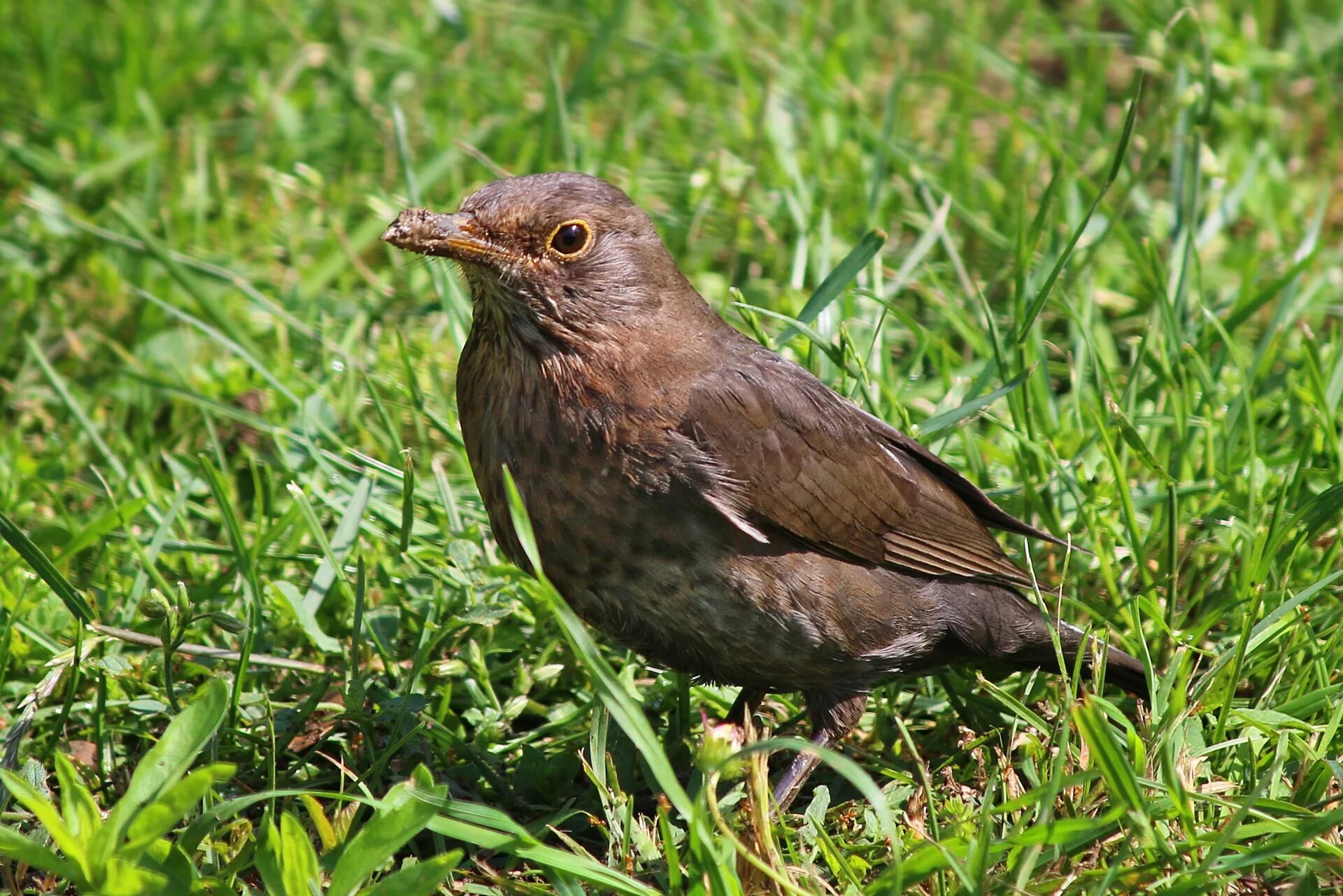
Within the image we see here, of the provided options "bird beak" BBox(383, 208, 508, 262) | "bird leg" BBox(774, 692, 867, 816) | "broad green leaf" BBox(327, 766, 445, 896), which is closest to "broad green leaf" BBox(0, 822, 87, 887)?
"broad green leaf" BBox(327, 766, 445, 896)

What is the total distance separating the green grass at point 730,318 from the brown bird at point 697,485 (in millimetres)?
223

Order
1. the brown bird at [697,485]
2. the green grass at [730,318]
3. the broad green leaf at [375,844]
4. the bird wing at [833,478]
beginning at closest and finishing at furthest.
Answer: the broad green leaf at [375,844] → the green grass at [730,318] → the brown bird at [697,485] → the bird wing at [833,478]

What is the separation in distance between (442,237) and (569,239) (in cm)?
31

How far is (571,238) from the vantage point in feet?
11.9

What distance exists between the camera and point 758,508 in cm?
352

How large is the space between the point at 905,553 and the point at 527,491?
97 cm

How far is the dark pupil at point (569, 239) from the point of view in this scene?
142 inches

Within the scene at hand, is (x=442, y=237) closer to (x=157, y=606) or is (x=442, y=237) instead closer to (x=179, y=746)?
(x=157, y=606)

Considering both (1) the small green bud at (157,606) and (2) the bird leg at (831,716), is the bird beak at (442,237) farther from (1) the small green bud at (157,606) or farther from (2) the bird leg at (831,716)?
(2) the bird leg at (831,716)

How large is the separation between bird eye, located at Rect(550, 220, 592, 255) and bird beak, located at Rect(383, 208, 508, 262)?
130 millimetres

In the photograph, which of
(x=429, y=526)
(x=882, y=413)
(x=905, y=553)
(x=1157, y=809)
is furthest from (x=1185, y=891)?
(x=429, y=526)

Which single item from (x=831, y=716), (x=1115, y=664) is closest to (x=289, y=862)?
(x=831, y=716)

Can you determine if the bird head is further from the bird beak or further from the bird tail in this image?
the bird tail

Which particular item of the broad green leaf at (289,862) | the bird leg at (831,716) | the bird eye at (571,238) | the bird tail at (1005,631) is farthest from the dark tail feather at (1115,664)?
the broad green leaf at (289,862)
